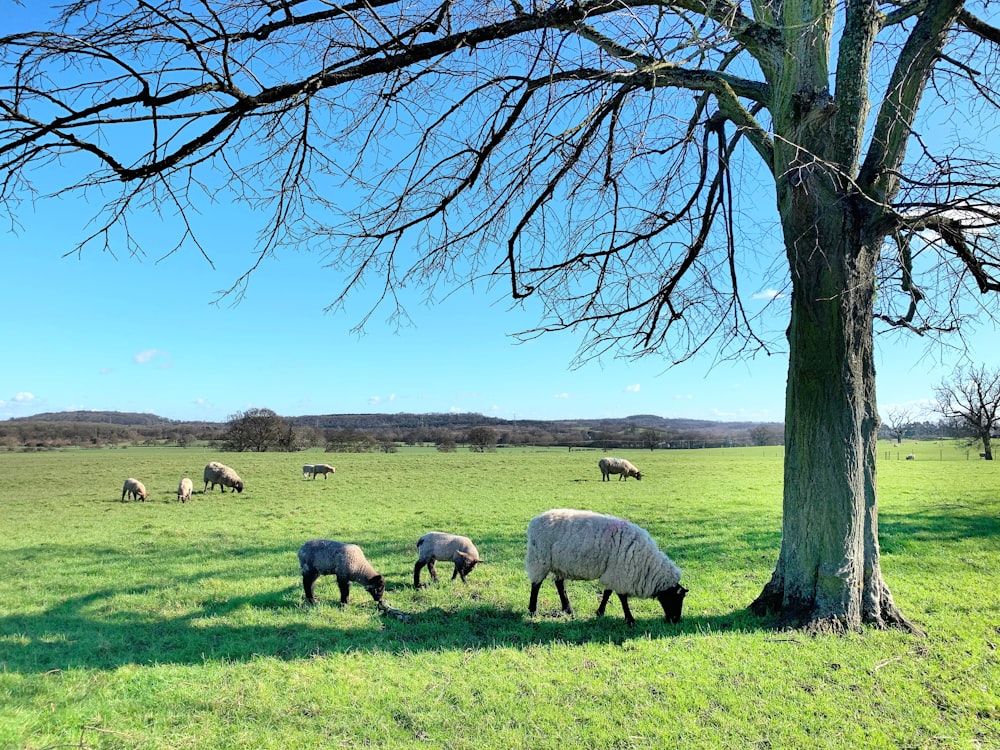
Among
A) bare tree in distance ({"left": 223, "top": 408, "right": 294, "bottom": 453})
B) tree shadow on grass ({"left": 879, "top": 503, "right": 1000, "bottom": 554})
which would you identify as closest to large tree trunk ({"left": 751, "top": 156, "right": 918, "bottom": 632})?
tree shadow on grass ({"left": 879, "top": 503, "right": 1000, "bottom": 554})

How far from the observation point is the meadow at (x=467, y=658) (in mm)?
4199

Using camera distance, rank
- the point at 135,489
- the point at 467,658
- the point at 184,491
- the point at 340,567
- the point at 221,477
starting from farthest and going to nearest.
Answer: the point at 221,477, the point at 184,491, the point at 135,489, the point at 340,567, the point at 467,658

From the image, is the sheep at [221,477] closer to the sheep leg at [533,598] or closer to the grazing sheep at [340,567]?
the grazing sheep at [340,567]

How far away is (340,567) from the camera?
7.58 metres

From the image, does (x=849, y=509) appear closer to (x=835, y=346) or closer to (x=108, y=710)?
(x=835, y=346)

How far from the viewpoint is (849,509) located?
236 inches

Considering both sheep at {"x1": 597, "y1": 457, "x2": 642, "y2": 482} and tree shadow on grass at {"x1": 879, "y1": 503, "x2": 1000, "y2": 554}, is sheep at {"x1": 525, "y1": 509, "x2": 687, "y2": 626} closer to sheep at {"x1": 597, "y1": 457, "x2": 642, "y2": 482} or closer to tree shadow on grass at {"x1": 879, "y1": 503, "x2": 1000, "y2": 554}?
tree shadow on grass at {"x1": 879, "y1": 503, "x2": 1000, "y2": 554}

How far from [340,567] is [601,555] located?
3.49 metres

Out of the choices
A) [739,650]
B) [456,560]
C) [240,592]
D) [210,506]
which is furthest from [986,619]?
[210,506]

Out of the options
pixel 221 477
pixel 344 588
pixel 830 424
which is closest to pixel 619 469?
pixel 221 477

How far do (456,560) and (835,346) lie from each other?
19.3 ft

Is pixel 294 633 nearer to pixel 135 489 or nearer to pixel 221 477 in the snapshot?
pixel 135 489

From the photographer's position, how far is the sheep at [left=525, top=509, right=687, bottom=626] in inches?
264

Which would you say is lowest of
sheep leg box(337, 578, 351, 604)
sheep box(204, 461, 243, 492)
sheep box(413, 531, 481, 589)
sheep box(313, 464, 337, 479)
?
sheep box(313, 464, 337, 479)
